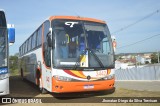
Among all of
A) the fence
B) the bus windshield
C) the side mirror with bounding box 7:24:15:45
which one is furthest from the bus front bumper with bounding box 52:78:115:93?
the fence

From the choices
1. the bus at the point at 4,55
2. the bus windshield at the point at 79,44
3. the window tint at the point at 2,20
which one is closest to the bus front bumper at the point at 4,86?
the bus at the point at 4,55

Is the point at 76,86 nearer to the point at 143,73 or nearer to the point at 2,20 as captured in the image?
the point at 2,20

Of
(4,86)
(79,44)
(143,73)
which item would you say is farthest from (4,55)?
(143,73)

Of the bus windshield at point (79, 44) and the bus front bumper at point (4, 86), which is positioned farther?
the bus windshield at point (79, 44)

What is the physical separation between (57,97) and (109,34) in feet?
12.0

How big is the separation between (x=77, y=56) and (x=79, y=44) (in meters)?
0.59

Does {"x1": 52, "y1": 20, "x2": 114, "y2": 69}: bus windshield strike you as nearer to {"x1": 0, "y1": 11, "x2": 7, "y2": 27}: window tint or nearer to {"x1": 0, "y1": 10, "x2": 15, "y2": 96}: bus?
{"x1": 0, "y1": 10, "x2": 15, "y2": 96}: bus

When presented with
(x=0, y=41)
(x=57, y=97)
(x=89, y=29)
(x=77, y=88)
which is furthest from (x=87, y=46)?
(x=0, y=41)

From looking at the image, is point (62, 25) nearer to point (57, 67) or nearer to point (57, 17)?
point (57, 17)

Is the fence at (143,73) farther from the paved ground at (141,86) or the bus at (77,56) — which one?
the bus at (77,56)

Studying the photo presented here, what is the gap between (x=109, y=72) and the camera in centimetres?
1189

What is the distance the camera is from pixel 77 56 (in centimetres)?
1134

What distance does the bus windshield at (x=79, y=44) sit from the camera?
1123cm

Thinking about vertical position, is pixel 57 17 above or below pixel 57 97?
above
